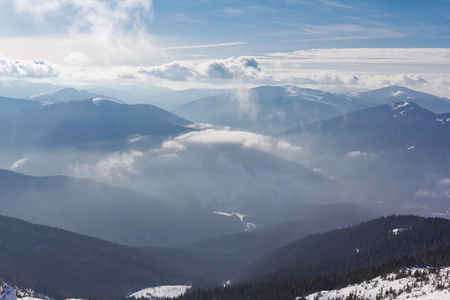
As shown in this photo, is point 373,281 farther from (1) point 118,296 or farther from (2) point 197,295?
(1) point 118,296

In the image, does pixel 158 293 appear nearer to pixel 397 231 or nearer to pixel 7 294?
pixel 397 231

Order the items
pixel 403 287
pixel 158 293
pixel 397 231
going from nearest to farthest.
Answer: pixel 403 287, pixel 397 231, pixel 158 293

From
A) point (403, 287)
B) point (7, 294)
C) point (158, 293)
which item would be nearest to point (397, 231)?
point (158, 293)

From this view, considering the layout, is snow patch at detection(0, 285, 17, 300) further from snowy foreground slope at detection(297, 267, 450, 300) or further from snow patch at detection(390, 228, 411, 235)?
snow patch at detection(390, 228, 411, 235)

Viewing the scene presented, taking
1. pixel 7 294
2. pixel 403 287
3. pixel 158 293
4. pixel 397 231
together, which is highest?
pixel 7 294

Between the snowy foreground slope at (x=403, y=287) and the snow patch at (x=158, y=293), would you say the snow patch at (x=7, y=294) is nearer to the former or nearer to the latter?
the snowy foreground slope at (x=403, y=287)

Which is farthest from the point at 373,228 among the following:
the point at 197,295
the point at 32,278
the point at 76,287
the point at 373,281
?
the point at 32,278

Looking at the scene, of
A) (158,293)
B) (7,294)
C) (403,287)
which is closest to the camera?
(7,294)

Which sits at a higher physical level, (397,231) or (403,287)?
(403,287)

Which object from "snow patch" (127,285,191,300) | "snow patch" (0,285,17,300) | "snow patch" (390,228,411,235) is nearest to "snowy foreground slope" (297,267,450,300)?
"snow patch" (0,285,17,300)
